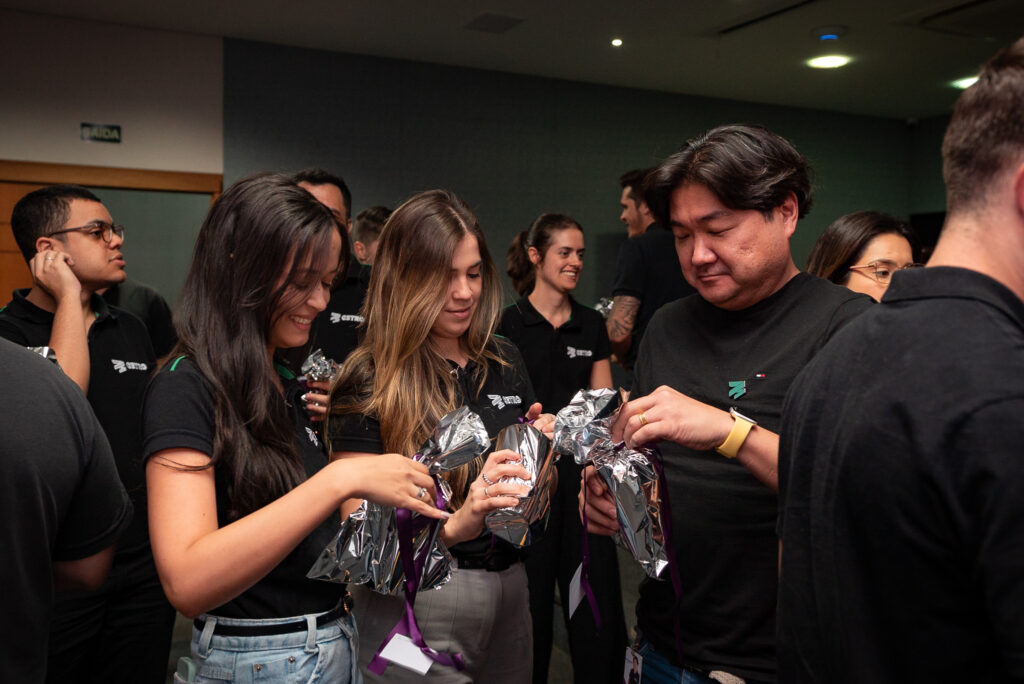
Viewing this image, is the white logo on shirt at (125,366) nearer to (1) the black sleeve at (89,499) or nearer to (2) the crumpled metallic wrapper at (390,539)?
(1) the black sleeve at (89,499)

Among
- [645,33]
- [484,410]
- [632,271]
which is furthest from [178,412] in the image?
[645,33]

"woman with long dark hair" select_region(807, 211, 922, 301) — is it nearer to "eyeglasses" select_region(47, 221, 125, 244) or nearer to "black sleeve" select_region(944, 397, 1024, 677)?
"black sleeve" select_region(944, 397, 1024, 677)

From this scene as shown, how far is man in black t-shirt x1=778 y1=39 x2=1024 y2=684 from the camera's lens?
67 centimetres

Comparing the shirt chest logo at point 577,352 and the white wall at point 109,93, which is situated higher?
the white wall at point 109,93

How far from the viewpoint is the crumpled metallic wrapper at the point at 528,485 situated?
1387 millimetres

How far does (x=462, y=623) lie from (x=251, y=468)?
555 millimetres

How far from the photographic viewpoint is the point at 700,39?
5441 millimetres

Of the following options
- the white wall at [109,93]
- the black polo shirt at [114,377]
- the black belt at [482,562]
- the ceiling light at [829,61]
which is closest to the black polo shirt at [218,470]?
the black belt at [482,562]

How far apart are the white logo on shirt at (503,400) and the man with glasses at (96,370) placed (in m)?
0.99

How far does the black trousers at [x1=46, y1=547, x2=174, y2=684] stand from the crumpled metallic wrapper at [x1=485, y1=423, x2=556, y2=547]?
1273 millimetres

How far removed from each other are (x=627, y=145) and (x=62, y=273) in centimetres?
548

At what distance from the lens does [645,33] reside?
529 cm

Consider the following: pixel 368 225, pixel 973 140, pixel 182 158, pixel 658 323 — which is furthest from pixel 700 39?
pixel 973 140

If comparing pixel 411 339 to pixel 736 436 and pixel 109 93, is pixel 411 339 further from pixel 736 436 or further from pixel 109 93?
pixel 109 93
